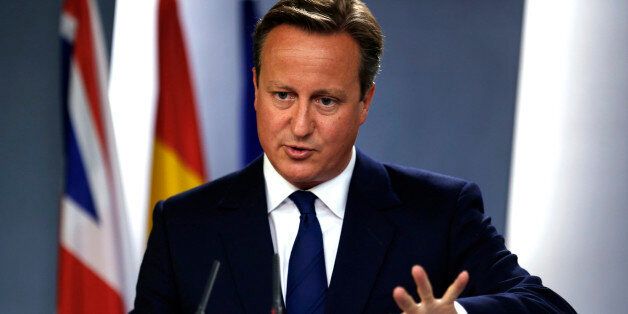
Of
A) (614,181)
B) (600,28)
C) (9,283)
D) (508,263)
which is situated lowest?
(9,283)

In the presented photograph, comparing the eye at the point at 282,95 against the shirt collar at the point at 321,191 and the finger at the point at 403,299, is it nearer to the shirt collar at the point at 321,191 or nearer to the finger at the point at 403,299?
the shirt collar at the point at 321,191

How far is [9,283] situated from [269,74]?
239cm

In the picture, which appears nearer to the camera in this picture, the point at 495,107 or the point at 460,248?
the point at 460,248

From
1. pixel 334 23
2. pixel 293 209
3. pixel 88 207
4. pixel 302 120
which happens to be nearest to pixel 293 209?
pixel 293 209

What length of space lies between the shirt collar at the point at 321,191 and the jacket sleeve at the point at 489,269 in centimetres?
24

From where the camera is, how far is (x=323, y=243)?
202 centimetres

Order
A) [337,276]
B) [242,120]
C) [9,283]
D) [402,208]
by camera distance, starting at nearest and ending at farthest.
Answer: [337,276], [402,208], [242,120], [9,283]

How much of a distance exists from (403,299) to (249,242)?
19.5 inches

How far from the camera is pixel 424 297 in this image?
1.66 metres

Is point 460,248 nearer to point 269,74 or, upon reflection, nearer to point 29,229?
point 269,74

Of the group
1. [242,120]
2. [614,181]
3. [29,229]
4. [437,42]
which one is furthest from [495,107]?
[29,229]

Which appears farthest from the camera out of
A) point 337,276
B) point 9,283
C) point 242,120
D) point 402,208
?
→ point 9,283

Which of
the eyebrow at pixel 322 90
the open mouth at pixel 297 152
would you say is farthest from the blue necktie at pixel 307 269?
the eyebrow at pixel 322 90

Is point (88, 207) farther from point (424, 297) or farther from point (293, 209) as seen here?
point (424, 297)
